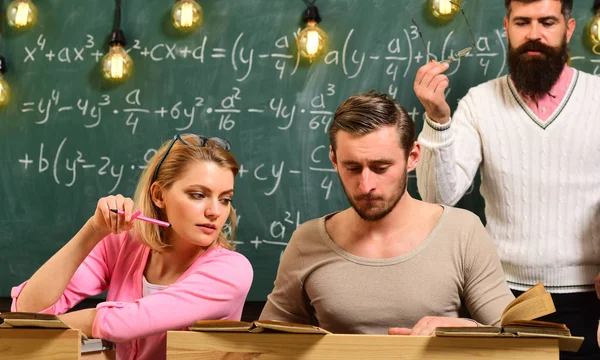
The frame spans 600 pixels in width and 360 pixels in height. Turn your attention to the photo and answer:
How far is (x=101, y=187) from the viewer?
2945 millimetres

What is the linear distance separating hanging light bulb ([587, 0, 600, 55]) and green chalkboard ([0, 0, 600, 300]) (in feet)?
0.10

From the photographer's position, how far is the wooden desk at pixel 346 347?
1105 millimetres

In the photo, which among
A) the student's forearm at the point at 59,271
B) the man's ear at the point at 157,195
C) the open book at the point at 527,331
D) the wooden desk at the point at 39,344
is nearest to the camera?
the open book at the point at 527,331

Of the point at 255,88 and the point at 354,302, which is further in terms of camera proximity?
the point at 255,88

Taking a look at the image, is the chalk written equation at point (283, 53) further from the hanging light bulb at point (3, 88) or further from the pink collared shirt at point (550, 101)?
the pink collared shirt at point (550, 101)

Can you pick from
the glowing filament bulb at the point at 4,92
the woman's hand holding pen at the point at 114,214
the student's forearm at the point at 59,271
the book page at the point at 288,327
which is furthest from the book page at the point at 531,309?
the glowing filament bulb at the point at 4,92

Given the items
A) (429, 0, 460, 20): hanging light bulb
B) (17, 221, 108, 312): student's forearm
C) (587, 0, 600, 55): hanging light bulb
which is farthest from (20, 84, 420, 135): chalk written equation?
(17, 221, 108, 312): student's forearm

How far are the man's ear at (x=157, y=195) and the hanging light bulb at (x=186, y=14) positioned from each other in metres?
1.24

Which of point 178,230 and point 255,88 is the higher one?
point 255,88

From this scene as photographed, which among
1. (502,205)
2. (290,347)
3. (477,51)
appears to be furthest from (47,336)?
(477,51)

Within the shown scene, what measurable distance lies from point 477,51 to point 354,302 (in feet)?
4.48

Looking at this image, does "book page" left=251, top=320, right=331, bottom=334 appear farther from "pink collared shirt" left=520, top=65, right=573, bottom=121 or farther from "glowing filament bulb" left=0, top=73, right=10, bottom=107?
"glowing filament bulb" left=0, top=73, right=10, bottom=107

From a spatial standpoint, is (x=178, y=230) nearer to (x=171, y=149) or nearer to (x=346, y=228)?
(x=171, y=149)

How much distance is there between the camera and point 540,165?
235 cm
